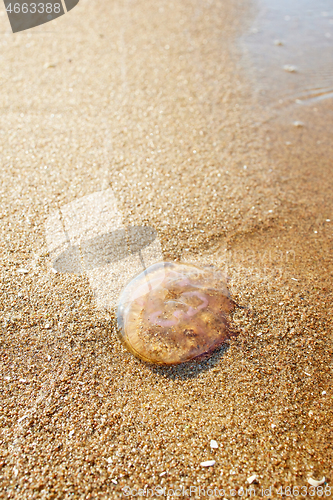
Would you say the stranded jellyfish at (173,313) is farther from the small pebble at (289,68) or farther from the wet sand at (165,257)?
the small pebble at (289,68)

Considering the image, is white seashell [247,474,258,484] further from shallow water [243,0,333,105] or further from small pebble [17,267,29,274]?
shallow water [243,0,333,105]

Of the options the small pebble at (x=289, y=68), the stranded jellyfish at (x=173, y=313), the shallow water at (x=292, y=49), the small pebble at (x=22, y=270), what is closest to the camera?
the stranded jellyfish at (x=173, y=313)

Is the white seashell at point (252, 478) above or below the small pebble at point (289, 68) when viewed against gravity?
below

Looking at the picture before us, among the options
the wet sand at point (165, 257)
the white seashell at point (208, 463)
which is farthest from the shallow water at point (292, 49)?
the white seashell at point (208, 463)

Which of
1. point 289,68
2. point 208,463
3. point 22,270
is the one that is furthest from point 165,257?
point 289,68

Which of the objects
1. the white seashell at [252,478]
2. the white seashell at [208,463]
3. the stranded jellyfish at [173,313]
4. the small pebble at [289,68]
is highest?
the small pebble at [289,68]

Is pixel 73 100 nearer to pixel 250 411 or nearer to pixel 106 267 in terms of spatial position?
pixel 106 267

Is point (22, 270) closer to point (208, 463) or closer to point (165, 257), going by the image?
point (165, 257)
